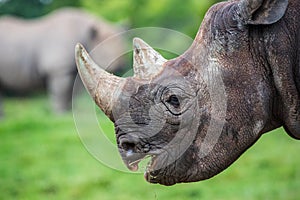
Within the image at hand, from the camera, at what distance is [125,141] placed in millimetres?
2555

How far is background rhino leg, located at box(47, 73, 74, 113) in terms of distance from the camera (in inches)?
441

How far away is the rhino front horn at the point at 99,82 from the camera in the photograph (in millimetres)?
2648

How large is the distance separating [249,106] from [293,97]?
0.14 m

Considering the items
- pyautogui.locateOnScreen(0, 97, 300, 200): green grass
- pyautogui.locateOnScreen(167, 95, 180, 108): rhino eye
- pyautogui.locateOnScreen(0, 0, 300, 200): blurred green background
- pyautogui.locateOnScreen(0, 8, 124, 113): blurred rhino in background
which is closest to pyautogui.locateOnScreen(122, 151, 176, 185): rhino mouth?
pyautogui.locateOnScreen(167, 95, 180, 108): rhino eye

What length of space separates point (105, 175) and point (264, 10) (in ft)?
13.3

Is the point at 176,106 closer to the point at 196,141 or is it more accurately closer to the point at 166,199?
the point at 196,141

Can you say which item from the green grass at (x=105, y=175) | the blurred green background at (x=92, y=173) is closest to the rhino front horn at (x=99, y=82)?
the blurred green background at (x=92, y=173)

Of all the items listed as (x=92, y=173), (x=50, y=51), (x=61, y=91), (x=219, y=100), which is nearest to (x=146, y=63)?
(x=219, y=100)

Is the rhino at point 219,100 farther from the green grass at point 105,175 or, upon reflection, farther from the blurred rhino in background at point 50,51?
the blurred rhino in background at point 50,51

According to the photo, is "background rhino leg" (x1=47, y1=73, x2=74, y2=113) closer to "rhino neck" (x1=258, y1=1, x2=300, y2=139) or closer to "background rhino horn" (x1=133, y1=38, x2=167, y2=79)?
"background rhino horn" (x1=133, y1=38, x2=167, y2=79)

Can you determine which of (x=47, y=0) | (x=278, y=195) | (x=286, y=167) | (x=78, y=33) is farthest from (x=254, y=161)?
(x=47, y=0)

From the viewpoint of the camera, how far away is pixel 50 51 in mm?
11594

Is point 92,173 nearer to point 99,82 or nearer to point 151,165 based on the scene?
point 99,82

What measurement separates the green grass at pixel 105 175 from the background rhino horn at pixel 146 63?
6.60 ft
